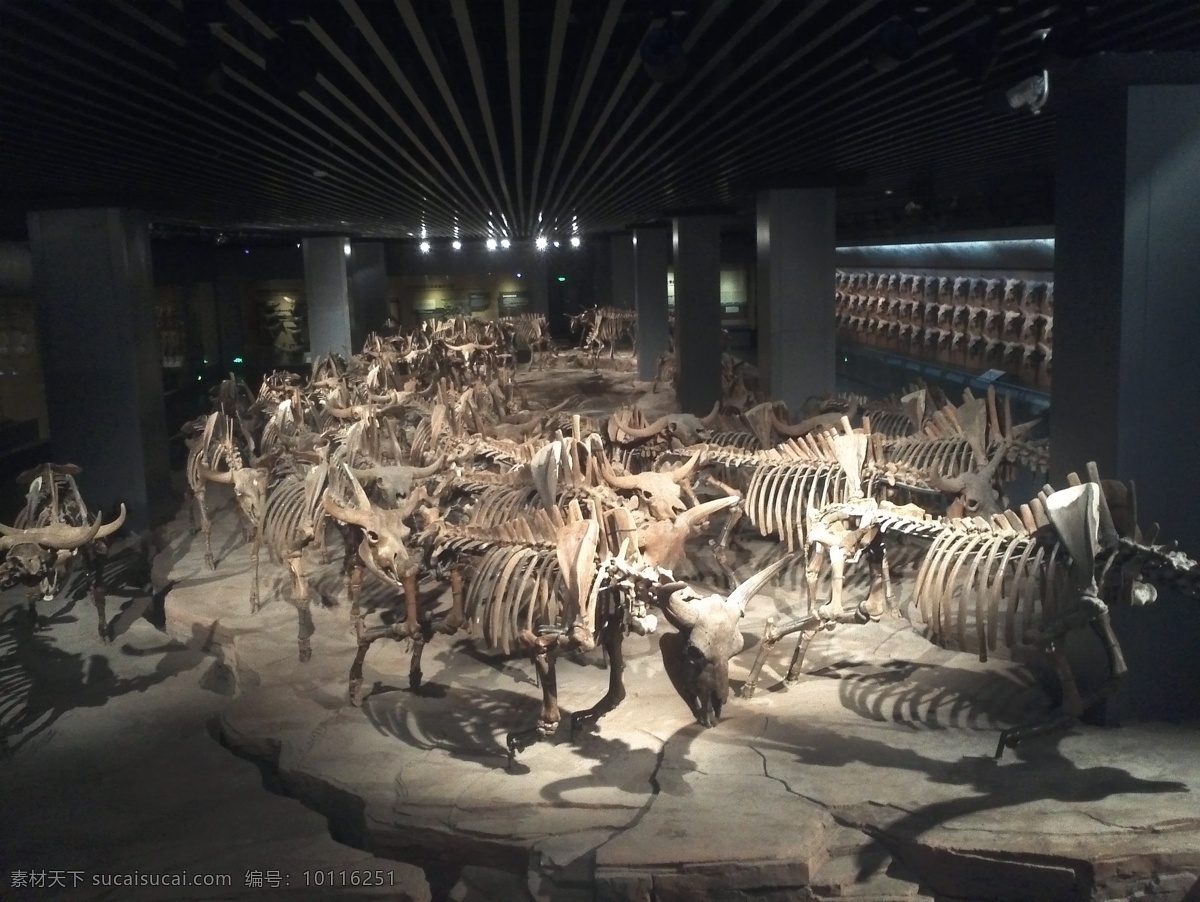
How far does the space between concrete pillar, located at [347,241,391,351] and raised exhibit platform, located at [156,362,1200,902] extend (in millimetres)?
15897

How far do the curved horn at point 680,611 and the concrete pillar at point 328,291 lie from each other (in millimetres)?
15099

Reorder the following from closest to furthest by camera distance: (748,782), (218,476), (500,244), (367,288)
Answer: (748,782)
(218,476)
(367,288)
(500,244)

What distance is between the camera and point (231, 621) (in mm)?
8281

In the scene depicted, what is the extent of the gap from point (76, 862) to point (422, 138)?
16.8 ft

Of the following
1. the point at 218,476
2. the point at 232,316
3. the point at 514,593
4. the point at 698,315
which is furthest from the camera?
the point at 232,316

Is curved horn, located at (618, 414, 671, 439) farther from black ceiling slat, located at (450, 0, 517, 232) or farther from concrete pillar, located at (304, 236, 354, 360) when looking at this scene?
concrete pillar, located at (304, 236, 354, 360)

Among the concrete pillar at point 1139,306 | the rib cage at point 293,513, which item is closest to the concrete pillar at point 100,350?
the rib cage at point 293,513

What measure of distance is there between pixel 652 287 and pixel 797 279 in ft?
31.8

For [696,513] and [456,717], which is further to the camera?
[456,717]

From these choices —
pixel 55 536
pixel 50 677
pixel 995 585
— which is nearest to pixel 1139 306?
pixel 995 585

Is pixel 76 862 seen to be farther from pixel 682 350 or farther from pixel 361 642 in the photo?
pixel 682 350

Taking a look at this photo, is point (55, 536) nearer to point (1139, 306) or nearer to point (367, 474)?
point (367, 474)

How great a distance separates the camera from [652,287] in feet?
67.1

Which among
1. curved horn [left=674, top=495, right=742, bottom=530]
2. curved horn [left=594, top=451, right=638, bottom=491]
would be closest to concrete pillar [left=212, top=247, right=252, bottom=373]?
curved horn [left=594, top=451, right=638, bottom=491]
